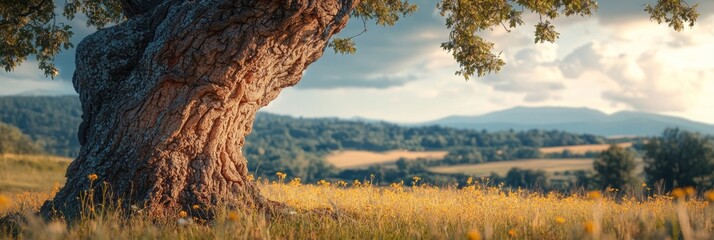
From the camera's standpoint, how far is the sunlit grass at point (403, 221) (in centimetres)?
477

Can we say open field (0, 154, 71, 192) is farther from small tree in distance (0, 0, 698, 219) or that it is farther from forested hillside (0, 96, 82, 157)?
forested hillside (0, 96, 82, 157)

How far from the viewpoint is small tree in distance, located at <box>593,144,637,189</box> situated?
53156mm

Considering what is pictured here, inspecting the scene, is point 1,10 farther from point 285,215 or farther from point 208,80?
point 285,215

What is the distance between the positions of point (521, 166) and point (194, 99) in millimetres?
97697

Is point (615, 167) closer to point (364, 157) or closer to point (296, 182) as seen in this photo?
point (296, 182)

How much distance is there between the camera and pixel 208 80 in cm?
809

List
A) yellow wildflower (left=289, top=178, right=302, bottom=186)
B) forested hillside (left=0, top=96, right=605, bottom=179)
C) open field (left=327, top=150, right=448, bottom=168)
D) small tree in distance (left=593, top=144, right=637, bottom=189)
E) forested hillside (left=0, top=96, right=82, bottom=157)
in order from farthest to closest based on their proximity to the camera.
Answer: forested hillside (left=0, top=96, right=82, bottom=157)
forested hillside (left=0, top=96, right=605, bottom=179)
open field (left=327, top=150, right=448, bottom=168)
small tree in distance (left=593, top=144, right=637, bottom=189)
yellow wildflower (left=289, top=178, right=302, bottom=186)

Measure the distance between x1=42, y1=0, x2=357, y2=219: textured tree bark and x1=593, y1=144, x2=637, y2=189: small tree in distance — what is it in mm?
50567

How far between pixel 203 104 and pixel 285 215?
6.31ft

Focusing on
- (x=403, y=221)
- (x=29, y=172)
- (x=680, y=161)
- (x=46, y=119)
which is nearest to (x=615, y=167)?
(x=680, y=161)

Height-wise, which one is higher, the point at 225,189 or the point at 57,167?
the point at 225,189

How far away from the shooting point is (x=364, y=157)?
456ft

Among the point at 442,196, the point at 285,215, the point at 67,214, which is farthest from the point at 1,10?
the point at 442,196

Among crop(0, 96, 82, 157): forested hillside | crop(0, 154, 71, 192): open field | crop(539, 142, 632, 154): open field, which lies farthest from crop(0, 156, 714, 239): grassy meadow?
crop(0, 96, 82, 157): forested hillside
